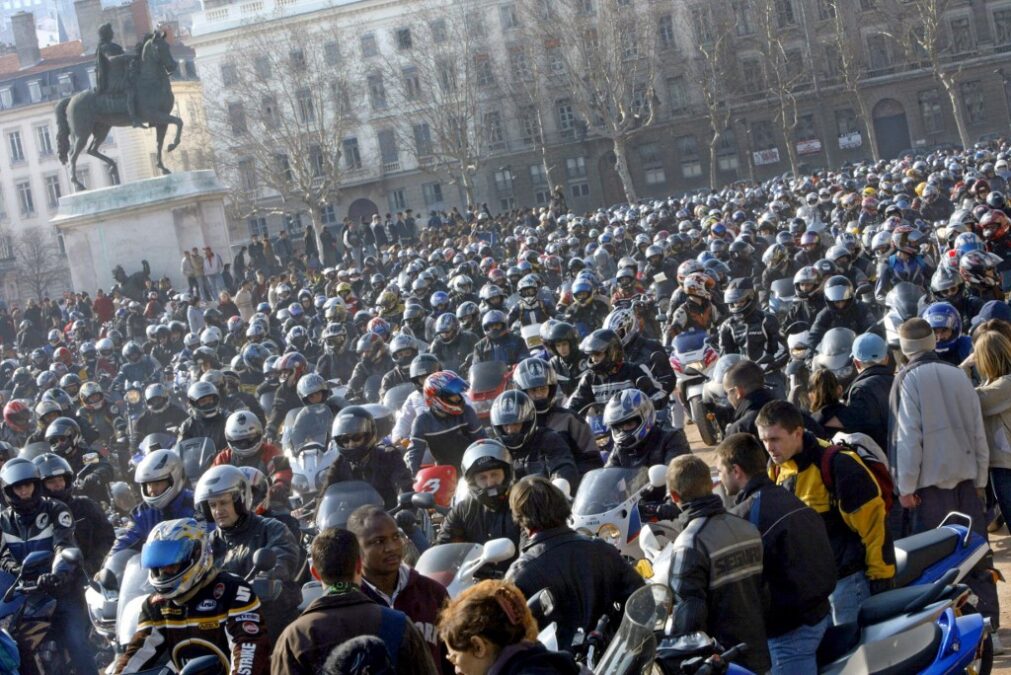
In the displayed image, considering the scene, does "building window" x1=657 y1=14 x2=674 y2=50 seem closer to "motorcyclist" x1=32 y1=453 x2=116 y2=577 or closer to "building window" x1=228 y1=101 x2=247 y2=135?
"building window" x1=228 y1=101 x2=247 y2=135

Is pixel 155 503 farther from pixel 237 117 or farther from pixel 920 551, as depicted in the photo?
pixel 237 117

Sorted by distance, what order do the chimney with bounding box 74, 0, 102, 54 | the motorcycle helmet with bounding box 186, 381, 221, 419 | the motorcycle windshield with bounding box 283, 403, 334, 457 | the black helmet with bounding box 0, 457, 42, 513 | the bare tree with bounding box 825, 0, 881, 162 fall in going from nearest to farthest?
the black helmet with bounding box 0, 457, 42, 513 → the motorcycle windshield with bounding box 283, 403, 334, 457 → the motorcycle helmet with bounding box 186, 381, 221, 419 → the bare tree with bounding box 825, 0, 881, 162 → the chimney with bounding box 74, 0, 102, 54

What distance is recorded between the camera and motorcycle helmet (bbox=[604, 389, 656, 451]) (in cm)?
859

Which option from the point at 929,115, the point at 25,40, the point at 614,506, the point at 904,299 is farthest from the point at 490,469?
the point at 25,40

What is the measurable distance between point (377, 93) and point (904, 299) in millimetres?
65580

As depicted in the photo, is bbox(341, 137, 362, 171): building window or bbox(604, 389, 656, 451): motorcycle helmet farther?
bbox(341, 137, 362, 171): building window

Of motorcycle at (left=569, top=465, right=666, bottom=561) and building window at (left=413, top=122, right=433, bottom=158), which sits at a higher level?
building window at (left=413, top=122, right=433, bottom=158)

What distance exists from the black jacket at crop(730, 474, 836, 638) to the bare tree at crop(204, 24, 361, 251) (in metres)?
55.9

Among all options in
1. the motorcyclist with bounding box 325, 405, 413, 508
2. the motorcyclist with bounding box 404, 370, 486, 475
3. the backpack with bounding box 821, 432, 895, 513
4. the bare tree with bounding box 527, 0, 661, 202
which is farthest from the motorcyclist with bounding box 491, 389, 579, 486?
the bare tree with bounding box 527, 0, 661, 202

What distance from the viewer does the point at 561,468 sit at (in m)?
8.88

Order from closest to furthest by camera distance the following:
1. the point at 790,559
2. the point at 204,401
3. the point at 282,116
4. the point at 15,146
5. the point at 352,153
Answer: the point at 790,559, the point at 204,401, the point at 282,116, the point at 352,153, the point at 15,146

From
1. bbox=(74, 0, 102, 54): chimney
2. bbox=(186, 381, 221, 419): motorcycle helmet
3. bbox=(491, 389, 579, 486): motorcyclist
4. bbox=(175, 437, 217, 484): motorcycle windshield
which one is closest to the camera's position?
bbox=(491, 389, 579, 486): motorcyclist

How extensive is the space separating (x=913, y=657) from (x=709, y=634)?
0.76 meters

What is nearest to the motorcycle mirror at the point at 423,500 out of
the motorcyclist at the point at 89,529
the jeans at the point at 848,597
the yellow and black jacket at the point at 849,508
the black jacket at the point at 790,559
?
the motorcyclist at the point at 89,529
